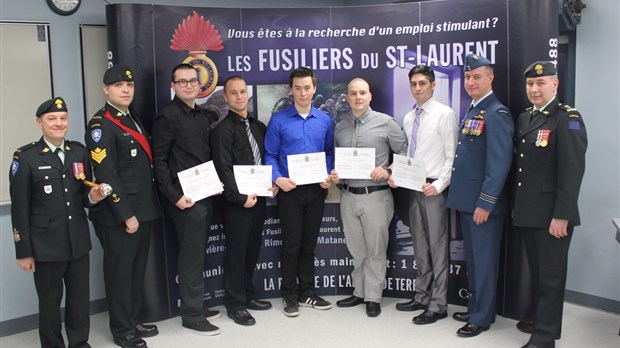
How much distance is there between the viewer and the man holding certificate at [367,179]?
3.88 metres

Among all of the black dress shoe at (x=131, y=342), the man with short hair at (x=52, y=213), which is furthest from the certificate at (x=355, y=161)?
the black dress shoe at (x=131, y=342)

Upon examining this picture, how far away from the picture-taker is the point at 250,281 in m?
4.16

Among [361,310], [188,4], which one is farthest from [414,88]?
[188,4]

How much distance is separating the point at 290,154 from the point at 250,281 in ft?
3.38

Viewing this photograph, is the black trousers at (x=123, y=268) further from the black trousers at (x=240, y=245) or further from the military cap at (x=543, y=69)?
the military cap at (x=543, y=69)

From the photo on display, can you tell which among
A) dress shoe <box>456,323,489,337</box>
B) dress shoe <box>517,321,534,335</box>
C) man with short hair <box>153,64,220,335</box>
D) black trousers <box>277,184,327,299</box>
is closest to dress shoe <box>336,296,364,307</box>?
black trousers <box>277,184,327,299</box>

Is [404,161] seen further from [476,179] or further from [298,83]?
[298,83]

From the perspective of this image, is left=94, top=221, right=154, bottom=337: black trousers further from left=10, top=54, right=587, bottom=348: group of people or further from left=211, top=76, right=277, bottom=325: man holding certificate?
left=211, top=76, right=277, bottom=325: man holding certificate

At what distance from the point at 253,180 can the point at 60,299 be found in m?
1.42

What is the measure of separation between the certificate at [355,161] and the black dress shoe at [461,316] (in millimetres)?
1186

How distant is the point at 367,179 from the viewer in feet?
12.8

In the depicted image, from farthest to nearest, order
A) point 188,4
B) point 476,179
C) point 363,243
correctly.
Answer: point 188,4, point 363,243, point 476,179

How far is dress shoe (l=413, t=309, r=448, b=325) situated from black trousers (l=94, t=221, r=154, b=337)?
1.94 metres

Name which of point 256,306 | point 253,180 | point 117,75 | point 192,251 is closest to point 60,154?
point 117,75
